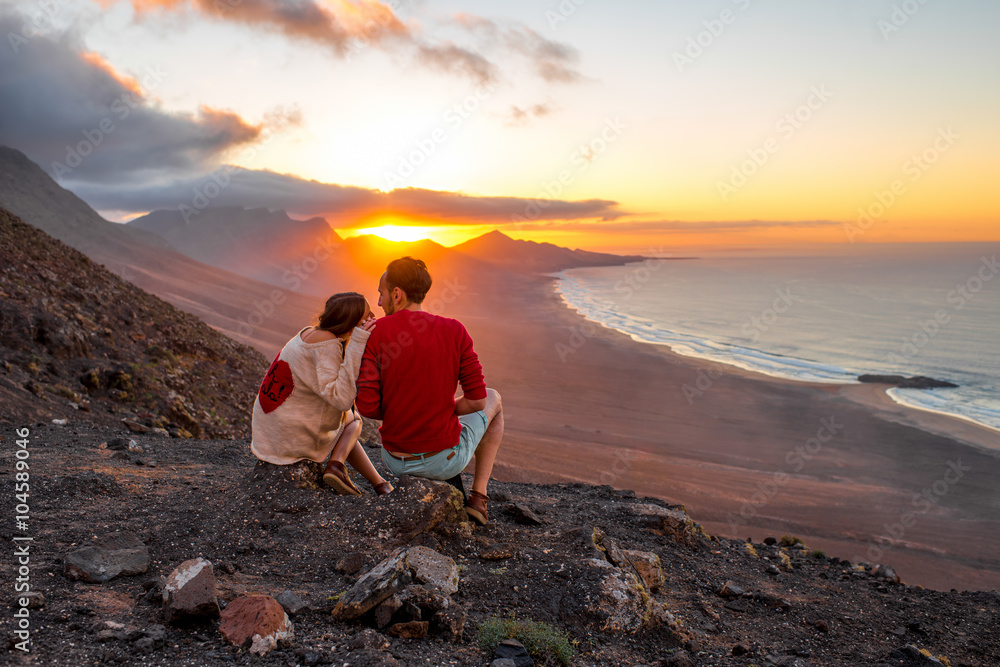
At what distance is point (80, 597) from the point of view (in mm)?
3078

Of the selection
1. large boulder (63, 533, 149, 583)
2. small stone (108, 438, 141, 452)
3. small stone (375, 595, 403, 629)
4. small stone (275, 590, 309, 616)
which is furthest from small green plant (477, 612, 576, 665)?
small stone (108, 438, 141, 452)

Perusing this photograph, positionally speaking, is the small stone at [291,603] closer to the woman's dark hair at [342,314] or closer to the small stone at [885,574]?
the woman's dark hair at [342,314]

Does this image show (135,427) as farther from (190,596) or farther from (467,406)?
(190,596)

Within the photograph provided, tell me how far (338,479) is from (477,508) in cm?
105

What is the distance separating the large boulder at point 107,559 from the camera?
131 inches

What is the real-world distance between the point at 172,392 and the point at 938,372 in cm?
3038

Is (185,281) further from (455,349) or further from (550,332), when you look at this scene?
(455,349)

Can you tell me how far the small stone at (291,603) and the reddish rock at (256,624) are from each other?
181mm

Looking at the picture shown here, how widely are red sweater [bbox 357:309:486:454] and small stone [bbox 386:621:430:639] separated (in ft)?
4.44

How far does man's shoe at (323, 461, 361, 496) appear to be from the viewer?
4.43 metres

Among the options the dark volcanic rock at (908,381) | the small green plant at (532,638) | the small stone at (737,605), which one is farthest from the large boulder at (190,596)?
the dark volcanic rock at (908,381)

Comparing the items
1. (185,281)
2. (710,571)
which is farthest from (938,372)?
(185,281)

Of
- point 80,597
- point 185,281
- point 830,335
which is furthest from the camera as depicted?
point 185,281

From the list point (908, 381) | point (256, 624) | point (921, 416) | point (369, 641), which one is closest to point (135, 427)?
point (256, 624)
